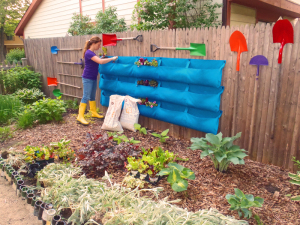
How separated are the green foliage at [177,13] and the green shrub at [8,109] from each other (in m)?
3.82

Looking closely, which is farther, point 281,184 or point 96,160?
point 96,160

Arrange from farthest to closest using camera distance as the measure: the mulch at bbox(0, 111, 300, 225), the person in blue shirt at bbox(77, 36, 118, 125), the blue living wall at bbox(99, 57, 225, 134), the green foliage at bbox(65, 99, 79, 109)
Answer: the green foliage at bbox(65, 99, 79, 109), the person in blue shirt at bbox(77, 36, 118, 125), the blue living wall at bbox(99, 57, 225, 134), the mulch at bbox(0, 111, 300, 225)

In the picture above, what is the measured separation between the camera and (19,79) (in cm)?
793

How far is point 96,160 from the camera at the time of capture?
10.6ft

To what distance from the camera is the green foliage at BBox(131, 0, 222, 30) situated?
6227 millimetres

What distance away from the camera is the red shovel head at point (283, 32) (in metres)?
2.96

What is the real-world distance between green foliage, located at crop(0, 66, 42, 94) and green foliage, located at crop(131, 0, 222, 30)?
402 centimetres

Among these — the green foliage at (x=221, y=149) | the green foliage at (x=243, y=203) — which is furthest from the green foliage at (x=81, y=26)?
the green foliage at (x=243, y=203)

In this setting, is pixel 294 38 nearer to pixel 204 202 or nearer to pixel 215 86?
pixel 215 86

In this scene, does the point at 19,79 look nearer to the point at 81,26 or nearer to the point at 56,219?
the point at 81,26

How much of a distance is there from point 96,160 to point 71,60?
14.6 feet

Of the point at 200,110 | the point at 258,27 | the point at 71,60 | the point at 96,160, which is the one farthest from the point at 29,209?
the point at 71,60

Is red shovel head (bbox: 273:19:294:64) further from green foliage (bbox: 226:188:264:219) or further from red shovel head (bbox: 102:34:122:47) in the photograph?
red shovel head (bbox: 102:34:122:47)

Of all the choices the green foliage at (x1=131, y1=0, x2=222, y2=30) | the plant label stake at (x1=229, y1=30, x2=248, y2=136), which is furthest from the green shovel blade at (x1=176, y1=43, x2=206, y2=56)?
the green foliage at (x1=131, y1=0, x2=222, y2=30)
